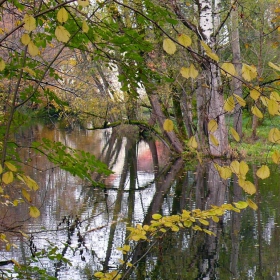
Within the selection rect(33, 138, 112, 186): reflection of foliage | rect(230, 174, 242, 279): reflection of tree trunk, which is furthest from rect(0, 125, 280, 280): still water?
rect(33, 138, 112, 186): reflection of foliage

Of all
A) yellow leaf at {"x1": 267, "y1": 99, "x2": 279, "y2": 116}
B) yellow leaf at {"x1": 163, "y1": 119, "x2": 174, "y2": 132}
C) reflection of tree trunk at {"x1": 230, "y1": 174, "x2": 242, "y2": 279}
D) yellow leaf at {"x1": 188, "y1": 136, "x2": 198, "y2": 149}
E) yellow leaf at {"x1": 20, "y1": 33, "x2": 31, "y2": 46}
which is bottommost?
reflection of tree trunk at {"x1": 230, "y1": 174, "x2": 242, "y2": 279}

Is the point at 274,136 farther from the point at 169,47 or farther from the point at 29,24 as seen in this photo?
the point at 29,24

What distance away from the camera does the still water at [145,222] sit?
21.0 feet

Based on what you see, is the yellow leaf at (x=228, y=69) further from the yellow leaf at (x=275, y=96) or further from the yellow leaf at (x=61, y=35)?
the yellow leaf at (x=61, y=35)

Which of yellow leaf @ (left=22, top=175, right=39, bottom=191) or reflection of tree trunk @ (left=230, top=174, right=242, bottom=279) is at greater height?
yellow leaf @ (left=22, top=175, right=39, bottom=191)

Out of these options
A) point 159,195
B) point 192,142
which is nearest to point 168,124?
point 192,142

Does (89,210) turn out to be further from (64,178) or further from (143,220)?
(64,178)

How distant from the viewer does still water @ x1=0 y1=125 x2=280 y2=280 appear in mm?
6387

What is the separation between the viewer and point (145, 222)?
29.3 feet

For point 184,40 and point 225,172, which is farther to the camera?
point 225,172

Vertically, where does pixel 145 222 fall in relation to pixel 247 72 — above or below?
below

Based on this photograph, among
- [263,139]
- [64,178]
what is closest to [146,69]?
[64,178]

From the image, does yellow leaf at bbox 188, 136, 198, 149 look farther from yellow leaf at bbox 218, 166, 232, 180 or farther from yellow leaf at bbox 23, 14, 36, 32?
yellow leaf at bbox 23, 14, 36, 32

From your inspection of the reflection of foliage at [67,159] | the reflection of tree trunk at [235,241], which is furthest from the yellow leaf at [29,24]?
the reflection of tree trunk at [235,241]
